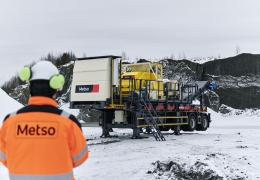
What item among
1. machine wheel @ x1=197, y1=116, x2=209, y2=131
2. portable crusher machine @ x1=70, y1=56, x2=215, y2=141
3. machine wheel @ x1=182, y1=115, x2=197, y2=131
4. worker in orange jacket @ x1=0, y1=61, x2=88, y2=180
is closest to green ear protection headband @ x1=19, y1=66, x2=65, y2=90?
worker in orange jacket @ x1=0, y1=61, x2=88, y2=180

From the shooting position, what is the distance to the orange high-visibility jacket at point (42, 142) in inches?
140

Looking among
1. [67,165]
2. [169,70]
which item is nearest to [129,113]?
[67,165]

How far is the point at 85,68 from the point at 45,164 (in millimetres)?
15710

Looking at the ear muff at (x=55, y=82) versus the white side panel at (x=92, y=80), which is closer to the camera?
the ear muff at (x=55, y=82)

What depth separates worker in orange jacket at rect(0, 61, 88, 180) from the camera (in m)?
3.55

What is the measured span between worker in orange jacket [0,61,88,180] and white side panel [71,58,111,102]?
1481 centimetres

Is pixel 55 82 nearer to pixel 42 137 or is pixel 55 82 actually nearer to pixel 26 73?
pixel 26 73

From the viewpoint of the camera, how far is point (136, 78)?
2080 cm

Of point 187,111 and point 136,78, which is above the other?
point 136,78

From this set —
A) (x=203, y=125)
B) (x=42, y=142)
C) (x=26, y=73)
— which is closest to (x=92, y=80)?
(x=203, y=125)

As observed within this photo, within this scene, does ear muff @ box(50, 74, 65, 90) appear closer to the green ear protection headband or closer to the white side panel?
the green ear protection headband

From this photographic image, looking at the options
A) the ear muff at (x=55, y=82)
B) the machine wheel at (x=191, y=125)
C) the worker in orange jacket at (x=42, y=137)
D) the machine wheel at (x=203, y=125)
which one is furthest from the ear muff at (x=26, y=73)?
the machine wheel at (x=203, y=125)

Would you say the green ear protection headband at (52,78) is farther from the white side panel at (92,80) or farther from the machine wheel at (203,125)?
the machine wheel at (203,125)

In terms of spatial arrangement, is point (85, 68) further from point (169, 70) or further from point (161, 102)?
point (169, 70)
